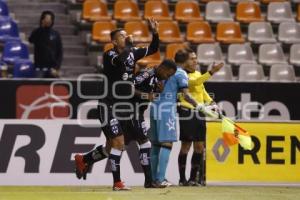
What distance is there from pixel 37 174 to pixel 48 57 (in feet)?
11.0

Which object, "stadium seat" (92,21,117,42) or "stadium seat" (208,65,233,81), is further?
"stadium seat" (92,21,117,42)

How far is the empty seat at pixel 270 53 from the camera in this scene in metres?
19.0

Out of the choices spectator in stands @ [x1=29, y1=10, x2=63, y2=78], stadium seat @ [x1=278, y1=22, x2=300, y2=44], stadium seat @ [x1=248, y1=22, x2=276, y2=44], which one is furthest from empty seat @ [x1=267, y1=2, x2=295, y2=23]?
spectator in stands @ [x1=29, y1=10, x2=63, y2=78]

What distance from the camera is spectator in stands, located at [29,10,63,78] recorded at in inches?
644

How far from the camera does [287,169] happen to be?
1364 cm

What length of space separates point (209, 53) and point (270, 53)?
4.58 feet

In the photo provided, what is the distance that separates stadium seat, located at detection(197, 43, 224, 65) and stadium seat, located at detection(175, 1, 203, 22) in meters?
1.20

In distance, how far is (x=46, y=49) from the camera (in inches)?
643

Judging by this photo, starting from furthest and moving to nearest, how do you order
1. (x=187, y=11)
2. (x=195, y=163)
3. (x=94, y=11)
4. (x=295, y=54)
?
(x=187, y=11), (x=295, y=54), (x=94, y=11), (x=195, y=163)

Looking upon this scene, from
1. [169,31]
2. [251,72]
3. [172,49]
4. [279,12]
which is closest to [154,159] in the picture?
[172,49]

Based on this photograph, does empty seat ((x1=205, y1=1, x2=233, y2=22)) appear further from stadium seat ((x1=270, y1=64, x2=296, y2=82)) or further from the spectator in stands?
the spectator in stands

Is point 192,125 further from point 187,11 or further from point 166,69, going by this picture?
point 187,11

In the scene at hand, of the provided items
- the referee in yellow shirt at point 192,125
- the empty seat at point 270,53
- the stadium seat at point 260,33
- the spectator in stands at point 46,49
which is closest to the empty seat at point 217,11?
the stadium seat at point 260,33

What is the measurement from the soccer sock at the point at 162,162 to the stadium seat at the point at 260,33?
754 cm
